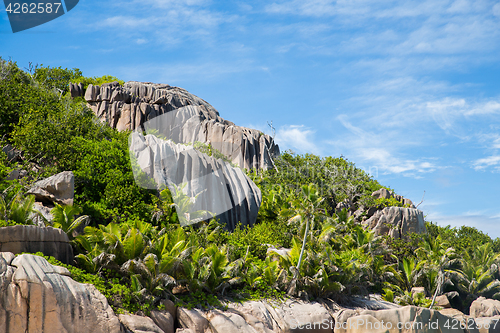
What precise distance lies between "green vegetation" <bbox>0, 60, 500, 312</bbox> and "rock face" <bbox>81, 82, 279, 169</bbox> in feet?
17.9

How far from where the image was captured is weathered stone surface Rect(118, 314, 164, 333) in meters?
11.1

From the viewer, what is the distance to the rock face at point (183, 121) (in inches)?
1513

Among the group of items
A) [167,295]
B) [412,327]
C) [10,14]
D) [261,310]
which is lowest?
[412,327]

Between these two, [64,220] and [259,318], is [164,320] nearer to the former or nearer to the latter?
[259,318]

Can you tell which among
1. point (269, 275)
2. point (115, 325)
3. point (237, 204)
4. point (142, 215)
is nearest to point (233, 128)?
point (237, 204)

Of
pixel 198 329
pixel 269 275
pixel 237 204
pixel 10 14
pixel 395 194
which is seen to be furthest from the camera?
pixel 395 194

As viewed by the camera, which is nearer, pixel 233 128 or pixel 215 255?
pixel 215 255

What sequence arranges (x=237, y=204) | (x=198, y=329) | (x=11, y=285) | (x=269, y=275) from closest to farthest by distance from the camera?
(x=11, y=285)
(x=198, y=329)
(x=269, y=275)
(x=237, y=204)

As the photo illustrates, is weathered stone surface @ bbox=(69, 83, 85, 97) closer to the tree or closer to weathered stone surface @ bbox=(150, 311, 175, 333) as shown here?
the tree

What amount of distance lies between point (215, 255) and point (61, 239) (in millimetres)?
5999

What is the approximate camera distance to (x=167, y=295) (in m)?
13.3

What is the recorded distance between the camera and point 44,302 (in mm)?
9711

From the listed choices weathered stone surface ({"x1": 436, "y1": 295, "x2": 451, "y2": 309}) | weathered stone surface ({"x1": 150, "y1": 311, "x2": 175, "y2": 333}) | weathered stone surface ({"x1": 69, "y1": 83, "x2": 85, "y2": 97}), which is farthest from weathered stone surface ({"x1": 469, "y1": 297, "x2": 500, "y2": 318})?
weathered stone surface ({"x1": 69, "y1": 83, "x2": 85, "y2": 97})

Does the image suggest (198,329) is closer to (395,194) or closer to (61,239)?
(61,239)
